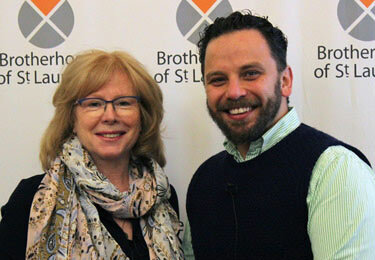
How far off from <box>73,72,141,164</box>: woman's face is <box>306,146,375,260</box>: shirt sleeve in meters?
0.76

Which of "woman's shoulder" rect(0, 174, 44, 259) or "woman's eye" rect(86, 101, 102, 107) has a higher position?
"woman's eye" rect(86, 101, 102, 107)

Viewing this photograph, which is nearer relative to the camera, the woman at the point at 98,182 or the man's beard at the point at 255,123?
the man's beard at the point at 255,123

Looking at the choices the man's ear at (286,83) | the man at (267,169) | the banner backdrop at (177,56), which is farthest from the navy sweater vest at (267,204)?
the banner backdrop at (177,56)

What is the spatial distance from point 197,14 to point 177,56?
0.20 meters

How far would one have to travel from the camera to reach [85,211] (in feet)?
5.31

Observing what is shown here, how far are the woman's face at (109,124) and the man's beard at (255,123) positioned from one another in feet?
1.40

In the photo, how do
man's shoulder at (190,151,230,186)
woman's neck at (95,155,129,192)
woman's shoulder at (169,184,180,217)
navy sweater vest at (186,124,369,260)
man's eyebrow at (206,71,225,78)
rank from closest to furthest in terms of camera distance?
navy sweater vest at (186,124,369,260)
man's eyebrow at (206,71,225,78)
man's shoulder at (190,151,230,186)
woman's neck at (95,155,129,192)
woman's shoulder at (169,184,180,217)

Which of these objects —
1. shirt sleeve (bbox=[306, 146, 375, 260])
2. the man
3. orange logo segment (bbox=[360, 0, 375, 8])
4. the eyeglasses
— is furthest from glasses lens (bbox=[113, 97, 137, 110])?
orange logo segment (bbox=[360, 0, 375, 8])

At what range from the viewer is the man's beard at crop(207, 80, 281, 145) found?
1.39 meters

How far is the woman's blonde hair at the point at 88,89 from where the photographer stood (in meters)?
1.68

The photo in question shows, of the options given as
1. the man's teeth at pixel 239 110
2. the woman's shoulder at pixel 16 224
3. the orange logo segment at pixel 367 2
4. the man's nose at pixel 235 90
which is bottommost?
the woman's shoulder at pixel 16 224

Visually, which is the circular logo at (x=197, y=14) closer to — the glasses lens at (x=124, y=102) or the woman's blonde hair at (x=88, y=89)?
the woman's blonde hair at (x=88, y=89)

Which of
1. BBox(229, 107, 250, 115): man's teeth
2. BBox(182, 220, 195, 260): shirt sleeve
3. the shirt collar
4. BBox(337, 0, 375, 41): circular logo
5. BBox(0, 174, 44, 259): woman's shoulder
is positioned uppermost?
BBox(337, 0, 375, 41): circular logo

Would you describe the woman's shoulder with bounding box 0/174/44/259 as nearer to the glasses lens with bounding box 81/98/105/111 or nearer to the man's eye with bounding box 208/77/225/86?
the glasses lens with bounding box 81/98/105/111
